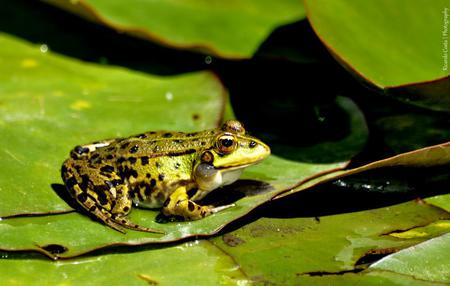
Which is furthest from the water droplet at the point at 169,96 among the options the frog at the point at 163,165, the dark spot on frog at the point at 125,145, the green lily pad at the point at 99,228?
the green lily pad at the point at 99,228

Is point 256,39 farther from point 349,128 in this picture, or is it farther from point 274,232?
point 274,232

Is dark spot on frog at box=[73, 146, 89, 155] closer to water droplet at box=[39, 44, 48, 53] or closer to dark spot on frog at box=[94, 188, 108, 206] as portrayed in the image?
dark spot on frog at box=[94, 188, 108, 206]

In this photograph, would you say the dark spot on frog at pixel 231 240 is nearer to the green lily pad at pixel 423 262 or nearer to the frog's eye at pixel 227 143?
the frog's eye at pixel 227 143

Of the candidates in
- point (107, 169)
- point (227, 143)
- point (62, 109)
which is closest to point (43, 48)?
point (62, 109)

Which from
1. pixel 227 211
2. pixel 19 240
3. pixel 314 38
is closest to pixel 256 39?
pixel 314 38

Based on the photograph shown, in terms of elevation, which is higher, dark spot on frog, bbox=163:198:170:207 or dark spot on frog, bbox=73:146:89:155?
dark spot on frog, bbox=73:146:89:155

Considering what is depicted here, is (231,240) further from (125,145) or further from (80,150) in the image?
(80,150)

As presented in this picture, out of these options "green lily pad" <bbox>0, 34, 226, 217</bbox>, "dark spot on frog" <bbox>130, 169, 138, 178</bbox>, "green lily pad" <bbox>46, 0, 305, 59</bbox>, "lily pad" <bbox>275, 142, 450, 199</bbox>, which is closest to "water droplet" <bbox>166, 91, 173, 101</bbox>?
"green lily pad" <bbox>0, 34, 226, 217</bbox>
